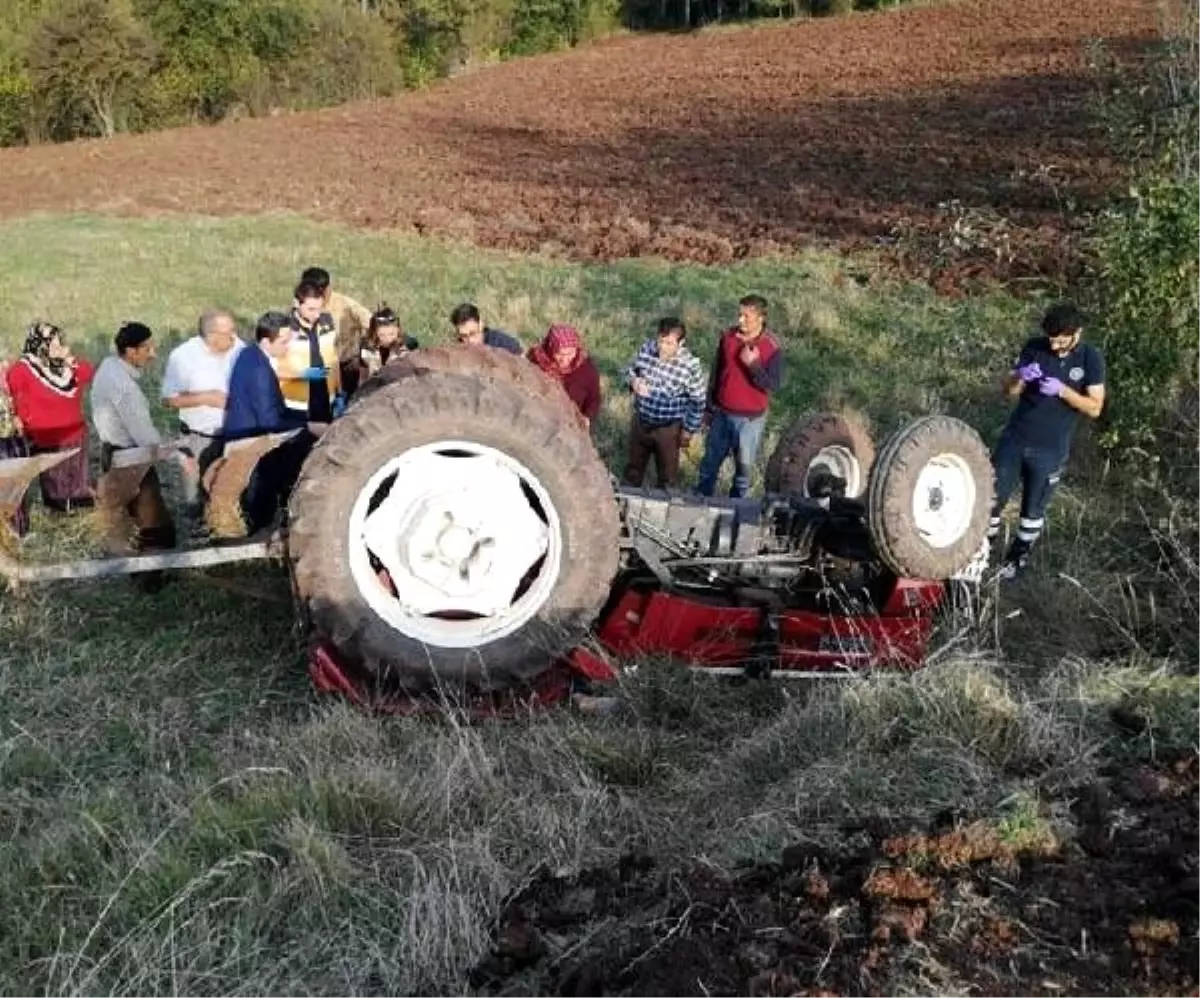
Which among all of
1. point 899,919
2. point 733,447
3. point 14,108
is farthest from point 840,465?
point 14,108

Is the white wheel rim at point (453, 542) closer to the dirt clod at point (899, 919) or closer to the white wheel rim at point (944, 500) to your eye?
the dirt clod at point (899, 919)

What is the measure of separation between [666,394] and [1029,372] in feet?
6.61

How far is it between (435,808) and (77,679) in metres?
1.99

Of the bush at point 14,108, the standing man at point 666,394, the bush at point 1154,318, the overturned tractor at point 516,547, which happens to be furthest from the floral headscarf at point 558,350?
the bush at point 14,108

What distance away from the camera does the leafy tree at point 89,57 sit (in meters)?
40.8

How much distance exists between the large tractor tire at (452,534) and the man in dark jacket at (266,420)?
1.04m

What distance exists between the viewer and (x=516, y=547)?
13.6ft

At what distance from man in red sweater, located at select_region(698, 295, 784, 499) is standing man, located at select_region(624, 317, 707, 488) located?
0.14 meters

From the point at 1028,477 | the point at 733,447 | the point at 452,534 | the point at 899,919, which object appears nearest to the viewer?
the point at 899,919

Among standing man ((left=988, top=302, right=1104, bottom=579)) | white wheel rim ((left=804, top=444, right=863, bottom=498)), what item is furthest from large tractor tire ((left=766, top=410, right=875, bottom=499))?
standing man ((left=988, top=302, right=1104, bottom=579))

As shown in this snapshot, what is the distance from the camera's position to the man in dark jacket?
5.45 metres

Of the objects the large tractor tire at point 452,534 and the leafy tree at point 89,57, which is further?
the leafy tree at point 89,57

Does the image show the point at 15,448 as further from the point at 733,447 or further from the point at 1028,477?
the point at 1028,477

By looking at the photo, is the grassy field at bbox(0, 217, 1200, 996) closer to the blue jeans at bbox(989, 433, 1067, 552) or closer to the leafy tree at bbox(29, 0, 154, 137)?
the blue jeans at bbox(989, 433, 1067, 552)
